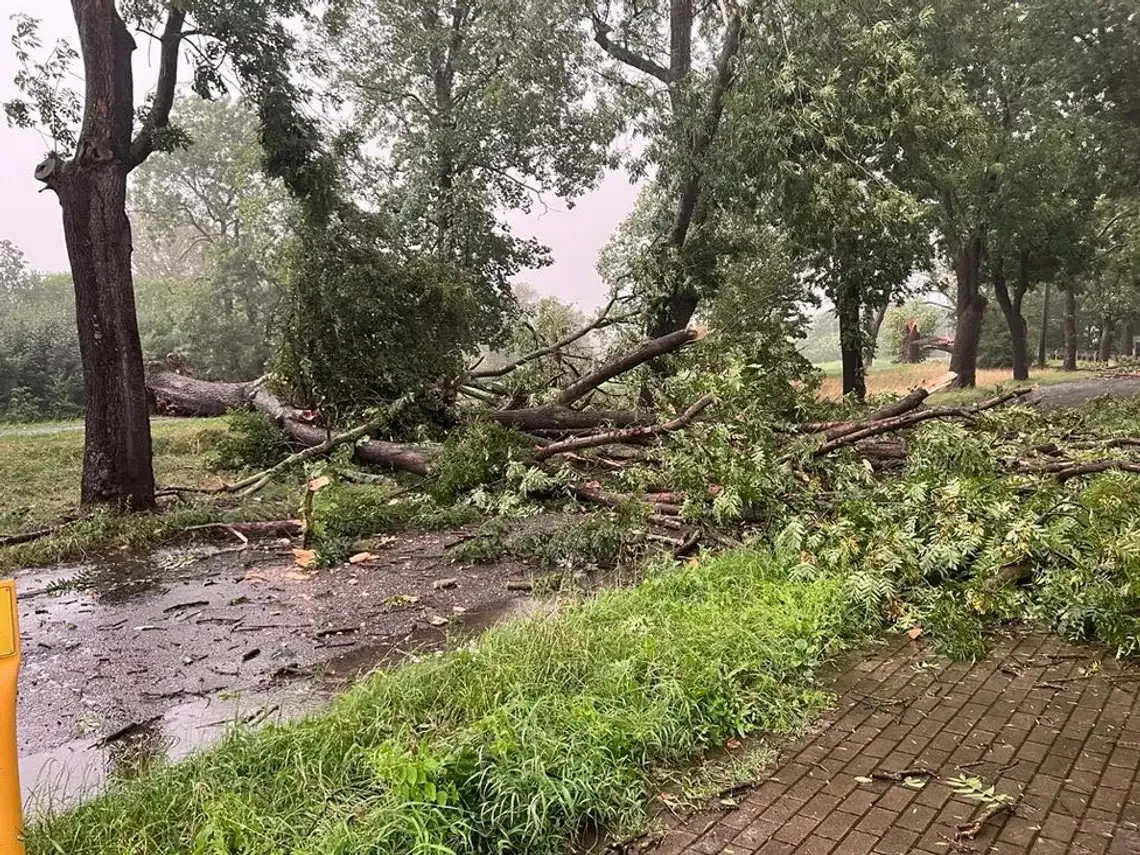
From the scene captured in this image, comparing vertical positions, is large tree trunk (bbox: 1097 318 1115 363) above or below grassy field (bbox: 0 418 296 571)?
above

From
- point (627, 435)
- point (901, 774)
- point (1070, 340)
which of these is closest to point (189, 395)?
point (627, 435)

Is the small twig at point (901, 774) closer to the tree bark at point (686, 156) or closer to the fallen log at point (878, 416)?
the fallen log at point (878, 416)

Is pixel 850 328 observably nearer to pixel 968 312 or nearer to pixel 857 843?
pixel 968 312

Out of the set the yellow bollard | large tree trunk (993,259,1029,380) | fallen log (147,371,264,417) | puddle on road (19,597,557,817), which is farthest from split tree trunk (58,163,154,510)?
large tree trunk (993,259,1029,380)

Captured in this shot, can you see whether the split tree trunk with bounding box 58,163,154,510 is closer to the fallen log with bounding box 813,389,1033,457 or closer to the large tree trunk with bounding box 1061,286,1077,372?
the fallen log with bounding box 813,389,1033,457

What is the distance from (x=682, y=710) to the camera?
10.7ft

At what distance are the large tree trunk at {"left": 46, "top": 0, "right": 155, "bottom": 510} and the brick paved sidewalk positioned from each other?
7.32m

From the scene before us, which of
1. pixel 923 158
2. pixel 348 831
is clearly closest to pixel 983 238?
pixel 923 158

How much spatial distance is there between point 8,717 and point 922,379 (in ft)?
66.5

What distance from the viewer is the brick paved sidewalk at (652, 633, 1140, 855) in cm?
258

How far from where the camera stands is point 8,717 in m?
2.12

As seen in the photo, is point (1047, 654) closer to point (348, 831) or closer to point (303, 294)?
point (348, 831)

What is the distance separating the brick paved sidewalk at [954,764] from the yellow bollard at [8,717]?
1.86 m

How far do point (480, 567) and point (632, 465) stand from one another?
238 centimetres
